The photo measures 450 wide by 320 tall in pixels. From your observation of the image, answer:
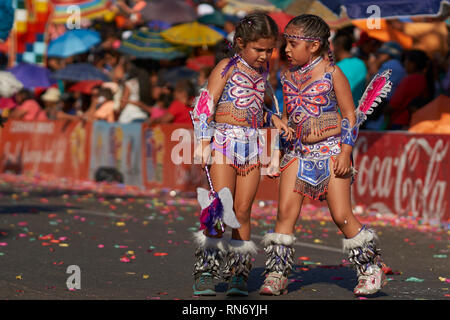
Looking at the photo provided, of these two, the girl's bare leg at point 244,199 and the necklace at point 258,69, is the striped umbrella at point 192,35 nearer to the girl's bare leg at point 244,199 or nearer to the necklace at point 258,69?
the necklace at point 258,69

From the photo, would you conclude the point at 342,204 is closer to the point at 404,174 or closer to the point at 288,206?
the point at 288,206

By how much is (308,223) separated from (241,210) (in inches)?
213

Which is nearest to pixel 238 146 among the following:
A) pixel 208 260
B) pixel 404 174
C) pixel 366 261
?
pixel 208 260

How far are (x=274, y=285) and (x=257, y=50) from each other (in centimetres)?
166

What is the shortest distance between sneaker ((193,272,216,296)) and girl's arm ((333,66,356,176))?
1.17 metres

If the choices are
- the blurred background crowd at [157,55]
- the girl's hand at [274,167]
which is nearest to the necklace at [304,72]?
the girl's hand at [274,167]

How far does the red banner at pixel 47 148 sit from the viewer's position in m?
18.5

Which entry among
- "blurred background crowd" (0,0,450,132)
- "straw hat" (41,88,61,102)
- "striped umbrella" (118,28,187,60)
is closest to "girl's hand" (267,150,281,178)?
"blurred background crowd" (0,0,450,132)

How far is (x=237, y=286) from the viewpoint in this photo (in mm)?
6586

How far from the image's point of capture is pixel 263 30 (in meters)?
6.55

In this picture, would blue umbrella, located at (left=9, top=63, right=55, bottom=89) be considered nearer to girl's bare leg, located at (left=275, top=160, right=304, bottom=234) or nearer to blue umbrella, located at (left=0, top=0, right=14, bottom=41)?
blue umbrella, located at (left=0, top=0, right=14, bottom=41)
